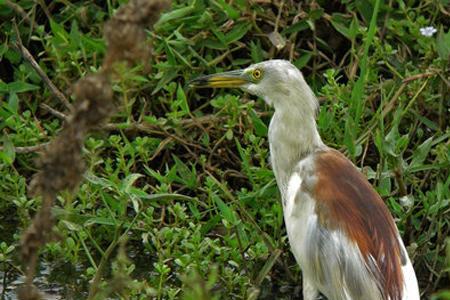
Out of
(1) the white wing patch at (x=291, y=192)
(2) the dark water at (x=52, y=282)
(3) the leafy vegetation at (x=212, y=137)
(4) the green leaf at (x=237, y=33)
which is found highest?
(1) the white wing patch at (x=291, y=192)

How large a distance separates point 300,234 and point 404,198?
448 millimetres

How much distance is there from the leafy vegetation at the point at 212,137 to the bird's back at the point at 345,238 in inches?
9.4

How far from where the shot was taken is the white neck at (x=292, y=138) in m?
3.86

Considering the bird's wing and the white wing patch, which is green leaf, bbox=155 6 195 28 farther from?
the bird's wing

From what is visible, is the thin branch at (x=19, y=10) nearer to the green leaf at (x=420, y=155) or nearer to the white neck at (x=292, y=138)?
the white neck at (x=292, y=138)

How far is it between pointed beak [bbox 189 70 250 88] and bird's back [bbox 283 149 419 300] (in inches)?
19.2

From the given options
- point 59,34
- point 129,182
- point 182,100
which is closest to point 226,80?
point 182,100

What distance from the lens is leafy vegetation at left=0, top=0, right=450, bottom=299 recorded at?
3.94 meters

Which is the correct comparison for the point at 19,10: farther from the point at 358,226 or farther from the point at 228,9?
the point at 358,226

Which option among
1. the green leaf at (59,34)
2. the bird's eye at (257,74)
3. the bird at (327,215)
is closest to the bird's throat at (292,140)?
the bird at (327,215)

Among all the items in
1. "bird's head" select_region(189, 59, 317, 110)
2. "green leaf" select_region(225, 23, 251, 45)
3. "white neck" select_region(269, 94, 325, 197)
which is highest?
"bird's head" select_region(189, 59, 317, 110)

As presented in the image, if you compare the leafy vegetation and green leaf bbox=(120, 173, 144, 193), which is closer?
green leaf bbox=(120, 173, 144, 193)

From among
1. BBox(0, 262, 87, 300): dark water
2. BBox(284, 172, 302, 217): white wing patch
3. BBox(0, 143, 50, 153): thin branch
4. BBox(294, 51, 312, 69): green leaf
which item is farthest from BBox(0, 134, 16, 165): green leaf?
BBox(294, 51, 312, 69): green leaf

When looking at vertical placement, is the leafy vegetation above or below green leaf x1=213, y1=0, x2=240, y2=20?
below
